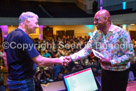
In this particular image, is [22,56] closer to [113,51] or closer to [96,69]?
[113,51]

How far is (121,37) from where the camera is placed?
1.18 metres

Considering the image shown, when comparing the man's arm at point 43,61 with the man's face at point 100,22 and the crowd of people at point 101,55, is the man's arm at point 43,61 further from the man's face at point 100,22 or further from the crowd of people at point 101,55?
the man's face at point 100,22

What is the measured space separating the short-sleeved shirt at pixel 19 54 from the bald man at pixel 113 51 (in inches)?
21.9

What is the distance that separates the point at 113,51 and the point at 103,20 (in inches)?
10.3

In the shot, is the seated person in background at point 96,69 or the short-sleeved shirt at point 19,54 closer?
the short-sleeved shirt at point 19,54

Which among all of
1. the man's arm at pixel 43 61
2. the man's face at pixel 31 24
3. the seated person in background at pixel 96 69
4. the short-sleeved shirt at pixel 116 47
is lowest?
the seated person in background at pixel 96 69

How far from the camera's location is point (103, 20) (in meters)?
1.22

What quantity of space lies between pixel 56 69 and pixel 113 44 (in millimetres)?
2974

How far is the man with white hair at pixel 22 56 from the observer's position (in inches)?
46.5

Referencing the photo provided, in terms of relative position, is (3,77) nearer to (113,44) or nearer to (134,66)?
(113,44)

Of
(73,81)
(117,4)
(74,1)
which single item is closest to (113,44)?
(73,81)

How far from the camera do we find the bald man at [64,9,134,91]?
118 centimetres

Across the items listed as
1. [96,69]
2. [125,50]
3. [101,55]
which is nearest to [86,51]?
[101,55]

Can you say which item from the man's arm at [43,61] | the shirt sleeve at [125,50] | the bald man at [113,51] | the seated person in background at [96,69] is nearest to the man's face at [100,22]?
the bald man at [113,51]
